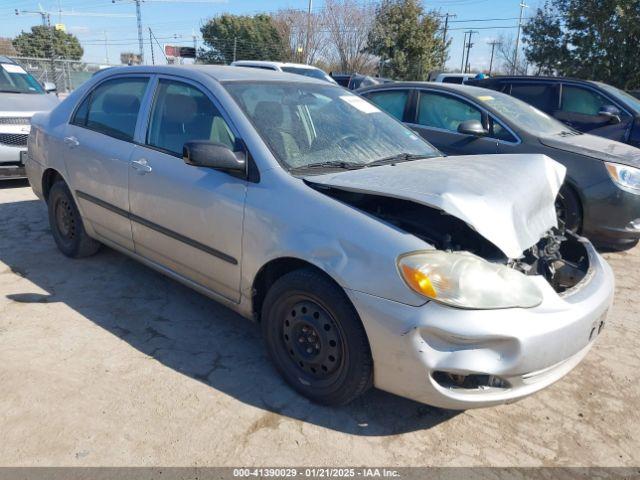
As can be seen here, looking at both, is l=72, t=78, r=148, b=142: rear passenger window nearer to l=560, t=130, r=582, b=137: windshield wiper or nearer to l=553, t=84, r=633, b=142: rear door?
l=560, t=130, r=582, b=137: windshield wiper

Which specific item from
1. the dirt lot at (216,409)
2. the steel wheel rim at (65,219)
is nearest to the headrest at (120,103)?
the steel wheel rim at (65,219)

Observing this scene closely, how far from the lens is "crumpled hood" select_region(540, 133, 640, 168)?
4.94 m

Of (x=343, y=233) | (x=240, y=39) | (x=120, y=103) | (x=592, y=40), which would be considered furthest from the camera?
(x=240, y=39)

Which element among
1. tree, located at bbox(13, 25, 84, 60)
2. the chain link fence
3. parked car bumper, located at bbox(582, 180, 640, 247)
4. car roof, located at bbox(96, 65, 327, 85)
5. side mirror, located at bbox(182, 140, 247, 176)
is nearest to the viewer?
side mirror, located at bbox(182, 140, 247, 176)

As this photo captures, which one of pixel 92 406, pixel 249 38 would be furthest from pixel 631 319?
pixel 249 38

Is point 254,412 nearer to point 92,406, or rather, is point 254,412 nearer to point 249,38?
point 92,406

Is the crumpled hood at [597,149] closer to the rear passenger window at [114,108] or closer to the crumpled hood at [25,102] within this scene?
the rear passenger window at [114,108]

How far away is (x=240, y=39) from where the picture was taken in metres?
44.3

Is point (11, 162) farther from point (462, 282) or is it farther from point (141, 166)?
point (462, 282)

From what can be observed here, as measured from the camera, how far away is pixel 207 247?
3016 mm

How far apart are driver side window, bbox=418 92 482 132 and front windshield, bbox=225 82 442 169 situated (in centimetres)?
231

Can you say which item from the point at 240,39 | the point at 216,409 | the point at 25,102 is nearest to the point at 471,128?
the point at 216,409

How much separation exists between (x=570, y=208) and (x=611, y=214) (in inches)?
14.1

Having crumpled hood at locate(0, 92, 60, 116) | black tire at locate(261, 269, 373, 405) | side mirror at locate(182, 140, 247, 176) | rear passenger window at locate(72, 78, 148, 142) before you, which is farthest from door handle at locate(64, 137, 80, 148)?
crumpled hood at locate(0, 92, 60, 116)
